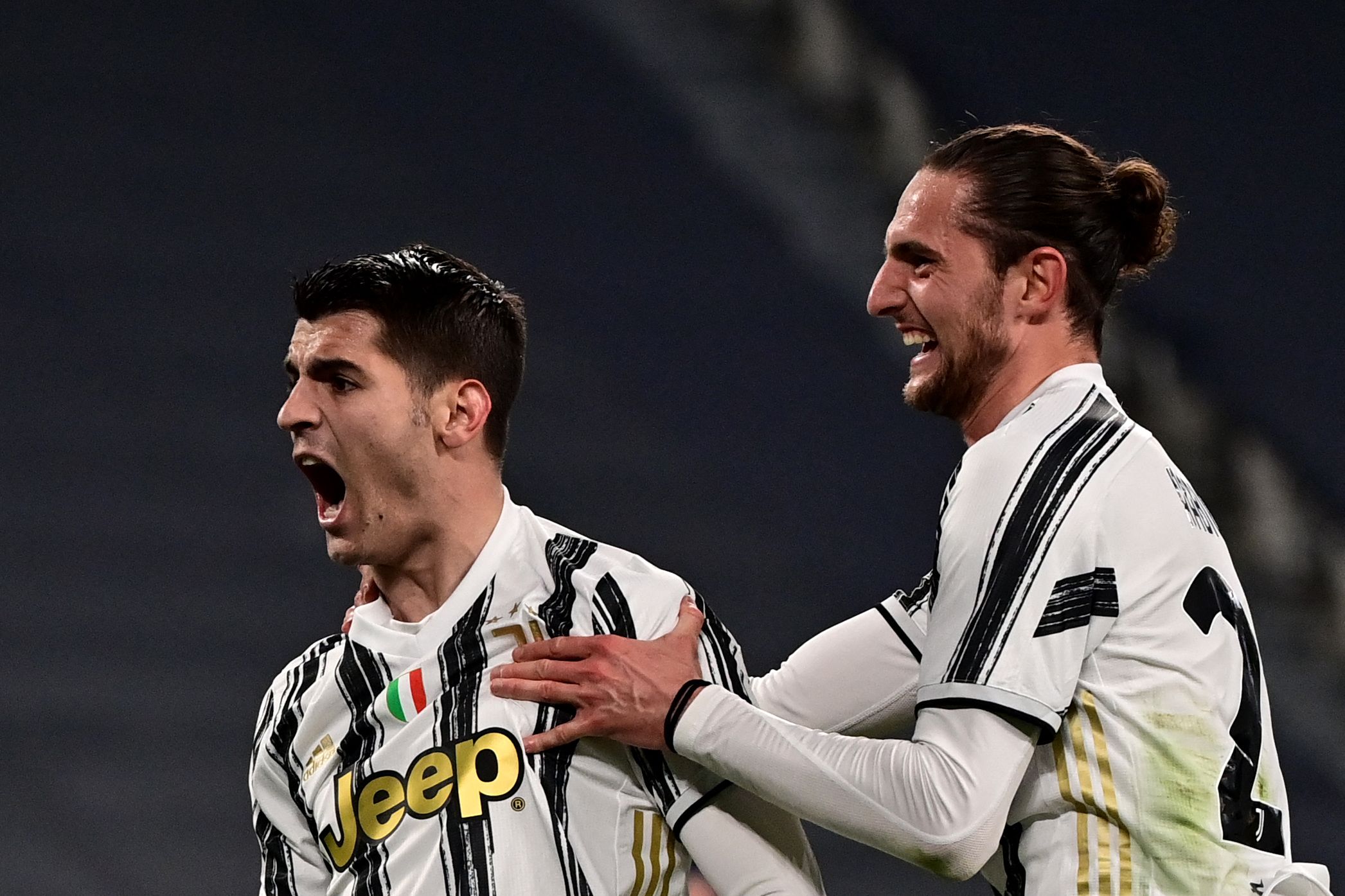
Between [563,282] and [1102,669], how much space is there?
2.22 metres

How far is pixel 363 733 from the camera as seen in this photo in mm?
1733

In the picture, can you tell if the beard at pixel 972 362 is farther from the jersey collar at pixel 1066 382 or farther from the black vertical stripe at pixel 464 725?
the black vertical stripe at pixel 464 725

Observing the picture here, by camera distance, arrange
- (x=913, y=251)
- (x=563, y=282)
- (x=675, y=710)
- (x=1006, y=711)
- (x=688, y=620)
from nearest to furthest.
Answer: (x=1006, y=711) → (x=675, y=710) → (x=688, y=620) → (x=913, y=251) → (x=563, y=282)

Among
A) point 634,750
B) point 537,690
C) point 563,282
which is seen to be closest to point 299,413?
point 537,690

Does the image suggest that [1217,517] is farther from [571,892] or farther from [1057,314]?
[571,892]

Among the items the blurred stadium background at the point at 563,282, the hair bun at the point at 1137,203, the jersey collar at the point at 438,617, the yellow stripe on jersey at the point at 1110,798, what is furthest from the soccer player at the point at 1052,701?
the blurred stadium background at the point at 563,282

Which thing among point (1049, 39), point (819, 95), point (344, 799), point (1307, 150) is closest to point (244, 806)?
point (344, 799)

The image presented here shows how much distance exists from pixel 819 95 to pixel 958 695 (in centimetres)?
252

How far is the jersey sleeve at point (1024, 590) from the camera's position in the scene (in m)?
1.50

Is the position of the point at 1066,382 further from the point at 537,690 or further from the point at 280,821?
the point at 280,821

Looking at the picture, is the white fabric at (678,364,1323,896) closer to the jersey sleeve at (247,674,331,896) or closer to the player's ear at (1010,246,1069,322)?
the player's ear at (1010,246,1069,322)

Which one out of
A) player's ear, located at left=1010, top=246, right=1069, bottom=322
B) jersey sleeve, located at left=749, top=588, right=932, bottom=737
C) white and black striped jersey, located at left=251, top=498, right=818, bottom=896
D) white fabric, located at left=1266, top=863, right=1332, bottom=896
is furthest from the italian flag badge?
white fabric, located at left=1266, top=863, right=1332, bottom=896

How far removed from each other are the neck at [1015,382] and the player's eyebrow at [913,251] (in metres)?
0.15

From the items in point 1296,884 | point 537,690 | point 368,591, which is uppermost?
point 368,591
